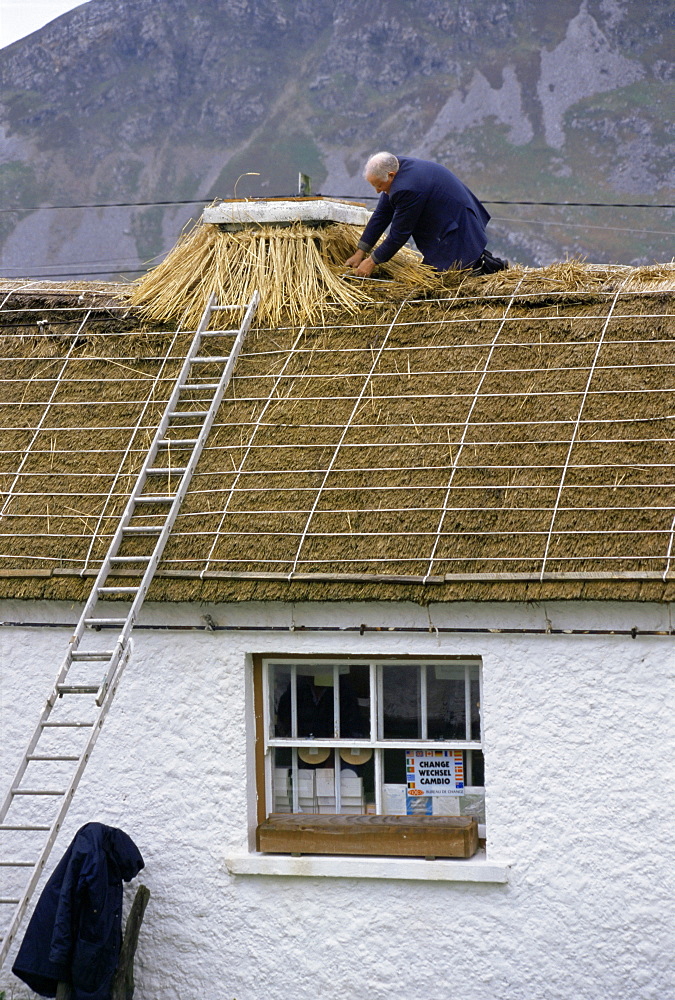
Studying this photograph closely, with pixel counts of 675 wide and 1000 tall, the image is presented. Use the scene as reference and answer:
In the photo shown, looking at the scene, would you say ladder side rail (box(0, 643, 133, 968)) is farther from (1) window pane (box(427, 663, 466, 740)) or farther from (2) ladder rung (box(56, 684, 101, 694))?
(1) window pane (box(427, 663, 466, 740))

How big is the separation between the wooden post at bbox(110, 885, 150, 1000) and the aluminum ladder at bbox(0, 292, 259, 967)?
25.6 inches

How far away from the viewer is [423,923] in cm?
697

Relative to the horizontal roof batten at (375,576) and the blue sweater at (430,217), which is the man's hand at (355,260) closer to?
the blue sweater at (430,217)

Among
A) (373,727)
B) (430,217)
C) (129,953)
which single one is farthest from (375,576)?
(430,217)

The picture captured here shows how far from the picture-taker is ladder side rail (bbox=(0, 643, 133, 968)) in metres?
6.22

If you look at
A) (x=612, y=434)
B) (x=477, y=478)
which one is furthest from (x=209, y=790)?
(x=612, y=434)

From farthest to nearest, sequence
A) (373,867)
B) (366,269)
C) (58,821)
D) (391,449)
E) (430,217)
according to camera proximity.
A: (430,217), (366,269), (391,449), (373,867), (58,821)

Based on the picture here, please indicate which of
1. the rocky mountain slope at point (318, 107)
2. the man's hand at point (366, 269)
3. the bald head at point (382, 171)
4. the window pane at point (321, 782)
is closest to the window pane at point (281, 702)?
the window pane at point (321, 782)

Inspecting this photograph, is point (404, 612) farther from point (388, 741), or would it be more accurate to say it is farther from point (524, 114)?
point (524, 114)

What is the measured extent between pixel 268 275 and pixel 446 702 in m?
3.57

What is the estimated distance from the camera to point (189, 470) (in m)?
7.73

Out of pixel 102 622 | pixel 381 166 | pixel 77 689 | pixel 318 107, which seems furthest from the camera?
pixel 318 107

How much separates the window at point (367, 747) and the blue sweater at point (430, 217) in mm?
3485

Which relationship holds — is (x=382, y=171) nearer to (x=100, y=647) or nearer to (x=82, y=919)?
(x=100, y=647)
